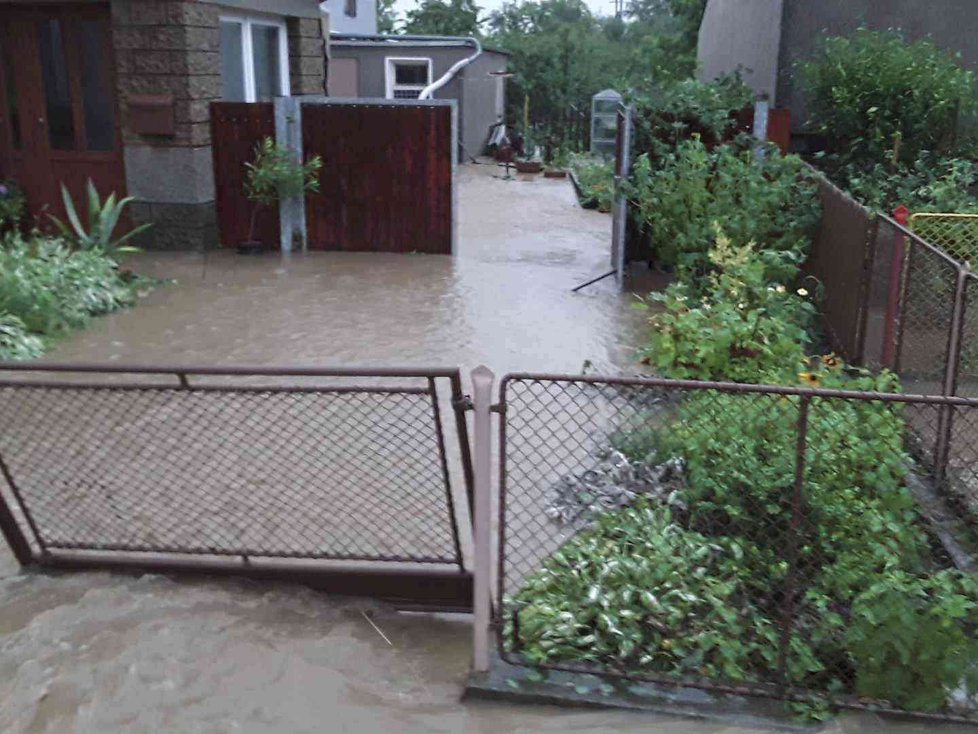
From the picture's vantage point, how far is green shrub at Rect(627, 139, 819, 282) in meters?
8.02

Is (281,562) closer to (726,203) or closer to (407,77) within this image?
(726,203)

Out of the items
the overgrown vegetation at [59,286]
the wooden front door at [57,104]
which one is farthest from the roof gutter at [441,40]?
the overgrown vegetation at [59,286]

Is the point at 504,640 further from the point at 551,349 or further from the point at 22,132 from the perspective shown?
the point at 22,132

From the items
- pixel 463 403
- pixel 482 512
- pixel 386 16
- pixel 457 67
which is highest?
pixel 386 16

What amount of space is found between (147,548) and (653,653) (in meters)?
2.03

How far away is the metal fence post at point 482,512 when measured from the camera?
3.43 metres

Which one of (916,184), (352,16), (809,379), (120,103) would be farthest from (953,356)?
(352,16)

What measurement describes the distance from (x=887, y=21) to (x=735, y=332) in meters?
6.74

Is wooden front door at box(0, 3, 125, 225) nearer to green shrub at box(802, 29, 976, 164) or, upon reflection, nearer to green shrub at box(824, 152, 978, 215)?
green shrub at box(802, 29, 976, 164)

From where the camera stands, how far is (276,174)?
1084 cm

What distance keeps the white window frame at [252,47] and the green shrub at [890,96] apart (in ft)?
20.9

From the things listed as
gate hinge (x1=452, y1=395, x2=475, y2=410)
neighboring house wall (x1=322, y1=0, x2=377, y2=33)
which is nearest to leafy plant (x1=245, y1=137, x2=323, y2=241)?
gate hinge (x1=452, y1=395, x2=475, y2=410)

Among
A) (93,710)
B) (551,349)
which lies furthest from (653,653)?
(551,349)

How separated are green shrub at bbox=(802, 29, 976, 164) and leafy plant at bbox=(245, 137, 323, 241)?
528cm
